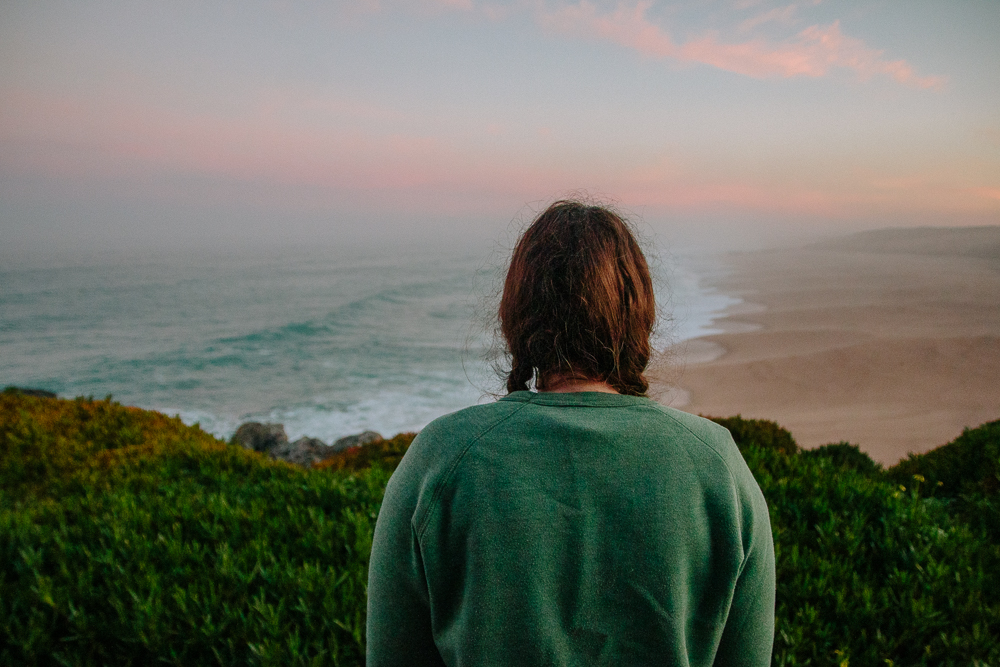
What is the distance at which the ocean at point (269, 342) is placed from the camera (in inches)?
733

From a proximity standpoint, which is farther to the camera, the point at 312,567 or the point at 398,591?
the point at 312,567

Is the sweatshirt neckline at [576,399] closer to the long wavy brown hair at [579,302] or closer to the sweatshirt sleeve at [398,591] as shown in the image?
the long wavy brown hair at [579,302]

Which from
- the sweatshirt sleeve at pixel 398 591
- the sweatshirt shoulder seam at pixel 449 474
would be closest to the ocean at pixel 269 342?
the sweatshirt shoulder seam at pixel 449 474

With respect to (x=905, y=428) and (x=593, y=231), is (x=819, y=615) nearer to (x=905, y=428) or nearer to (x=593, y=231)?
(x=593, y=231)

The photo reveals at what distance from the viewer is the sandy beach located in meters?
12.1

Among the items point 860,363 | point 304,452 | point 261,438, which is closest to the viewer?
point 304,452

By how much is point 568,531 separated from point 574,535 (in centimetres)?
2

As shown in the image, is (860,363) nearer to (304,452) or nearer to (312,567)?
(304,452)

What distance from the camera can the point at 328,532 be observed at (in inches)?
159

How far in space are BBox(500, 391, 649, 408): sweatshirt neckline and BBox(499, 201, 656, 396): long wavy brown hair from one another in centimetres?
14

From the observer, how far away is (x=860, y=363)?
1669 centimetres

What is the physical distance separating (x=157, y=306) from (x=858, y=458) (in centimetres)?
4309

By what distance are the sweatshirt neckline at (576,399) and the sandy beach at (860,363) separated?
2.08ft

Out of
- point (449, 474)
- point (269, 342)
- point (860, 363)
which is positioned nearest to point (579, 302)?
point (449, 474)
